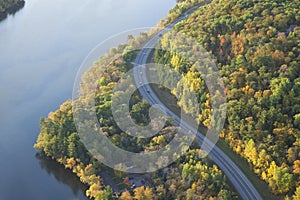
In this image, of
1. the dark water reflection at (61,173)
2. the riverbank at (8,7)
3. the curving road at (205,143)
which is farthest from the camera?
the riverbank at (8,7)

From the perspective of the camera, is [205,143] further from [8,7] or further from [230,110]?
[8,7]

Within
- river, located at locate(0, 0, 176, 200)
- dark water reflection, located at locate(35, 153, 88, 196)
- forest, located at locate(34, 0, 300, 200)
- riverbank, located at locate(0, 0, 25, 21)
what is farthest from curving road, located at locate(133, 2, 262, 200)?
riverbank, located at locate(0, 0, 25, 21)

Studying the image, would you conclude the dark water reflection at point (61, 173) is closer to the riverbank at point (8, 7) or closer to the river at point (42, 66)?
the river at point (42, 66)

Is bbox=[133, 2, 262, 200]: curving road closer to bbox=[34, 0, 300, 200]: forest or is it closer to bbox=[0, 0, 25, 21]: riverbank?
bbox=[34, 0, 300, 200]: forest

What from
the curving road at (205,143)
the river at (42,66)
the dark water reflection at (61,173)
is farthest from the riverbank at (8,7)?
the dark water reflection at (61,173)

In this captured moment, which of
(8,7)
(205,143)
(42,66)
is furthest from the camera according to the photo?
(8,7)

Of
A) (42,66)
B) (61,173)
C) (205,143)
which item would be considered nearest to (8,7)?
(42,66)
